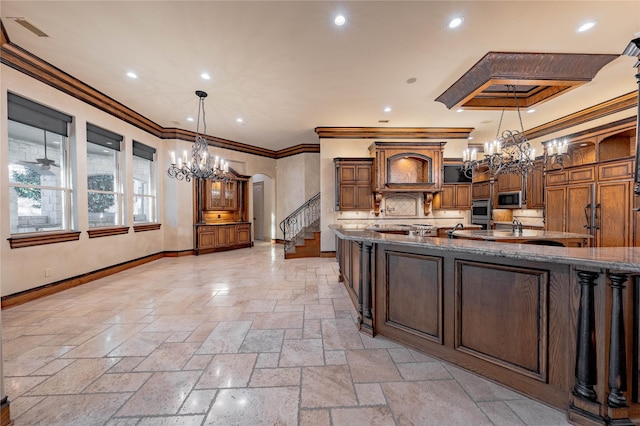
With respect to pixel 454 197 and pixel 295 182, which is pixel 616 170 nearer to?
pixel 454 197

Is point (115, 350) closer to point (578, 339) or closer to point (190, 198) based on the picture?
point (578, 339)

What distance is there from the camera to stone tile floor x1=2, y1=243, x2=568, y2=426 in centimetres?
165

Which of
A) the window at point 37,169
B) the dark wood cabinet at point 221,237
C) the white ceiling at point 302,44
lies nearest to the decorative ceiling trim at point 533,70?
the white ceiling at point 302,44

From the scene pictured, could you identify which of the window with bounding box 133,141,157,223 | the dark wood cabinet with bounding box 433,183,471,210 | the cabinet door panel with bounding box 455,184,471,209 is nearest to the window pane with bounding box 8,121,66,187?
the window with bounding box 133,141,157,223

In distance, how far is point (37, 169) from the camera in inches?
151

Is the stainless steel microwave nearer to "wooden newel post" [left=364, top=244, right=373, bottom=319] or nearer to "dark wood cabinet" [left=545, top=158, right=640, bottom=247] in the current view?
"dark wood cabinet" [left=545, top=158, right=640, bottom=247]

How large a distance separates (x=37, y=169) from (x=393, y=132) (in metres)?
6.96

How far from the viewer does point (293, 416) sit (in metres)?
1.63

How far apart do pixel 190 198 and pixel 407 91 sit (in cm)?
604

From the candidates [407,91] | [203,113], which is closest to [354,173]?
[407,91]

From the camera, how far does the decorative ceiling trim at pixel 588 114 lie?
4773 millimetres

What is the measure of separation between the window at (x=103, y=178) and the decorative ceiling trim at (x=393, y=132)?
4514mm

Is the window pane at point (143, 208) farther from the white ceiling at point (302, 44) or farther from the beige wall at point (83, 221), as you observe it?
the white ceiling at point (302, 44)

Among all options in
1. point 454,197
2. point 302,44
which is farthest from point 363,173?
point 302,44
